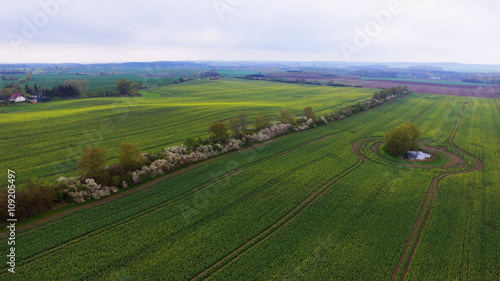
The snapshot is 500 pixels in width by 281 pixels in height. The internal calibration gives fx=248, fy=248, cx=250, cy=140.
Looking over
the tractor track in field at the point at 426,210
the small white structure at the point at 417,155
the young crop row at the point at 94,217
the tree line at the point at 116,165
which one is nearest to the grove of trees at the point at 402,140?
the tree line at the point at 116,165

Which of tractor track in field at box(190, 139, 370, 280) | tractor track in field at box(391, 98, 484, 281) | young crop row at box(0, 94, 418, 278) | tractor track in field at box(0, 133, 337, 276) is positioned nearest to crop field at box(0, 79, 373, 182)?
young crop row at box(0, 94, 418, 278)

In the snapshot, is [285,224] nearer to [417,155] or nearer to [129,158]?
[129,158]

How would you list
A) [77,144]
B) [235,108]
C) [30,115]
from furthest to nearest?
[235,108]
[30,115]
[77,144]

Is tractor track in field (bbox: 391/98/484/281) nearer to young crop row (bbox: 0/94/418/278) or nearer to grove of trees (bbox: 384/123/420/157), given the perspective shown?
grove of trees (bbox: 384/123/420/157)

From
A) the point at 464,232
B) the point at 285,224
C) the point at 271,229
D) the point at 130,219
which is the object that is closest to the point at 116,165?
the point at 130,219

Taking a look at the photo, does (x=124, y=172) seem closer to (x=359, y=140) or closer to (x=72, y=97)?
(x=359, y=140)

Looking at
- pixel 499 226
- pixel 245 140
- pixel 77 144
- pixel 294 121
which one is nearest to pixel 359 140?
pixel 294 121
